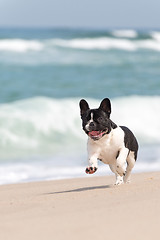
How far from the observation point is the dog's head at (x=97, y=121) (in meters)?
5.31

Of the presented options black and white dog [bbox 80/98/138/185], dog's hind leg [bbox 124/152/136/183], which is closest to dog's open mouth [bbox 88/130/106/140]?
black and white dog [bbox 80/98/138/185]

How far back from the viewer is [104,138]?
5.51 m

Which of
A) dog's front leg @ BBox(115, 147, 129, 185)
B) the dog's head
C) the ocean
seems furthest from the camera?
the ocean

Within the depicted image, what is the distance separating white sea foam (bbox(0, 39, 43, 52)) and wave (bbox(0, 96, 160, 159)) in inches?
655

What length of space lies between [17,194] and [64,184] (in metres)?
1.15

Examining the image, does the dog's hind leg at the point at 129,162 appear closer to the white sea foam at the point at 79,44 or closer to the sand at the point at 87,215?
the sand at the point at 87,215

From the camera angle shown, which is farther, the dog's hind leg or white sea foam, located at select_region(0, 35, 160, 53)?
white sea foam, located at select_region(0, 35, 160, 53)

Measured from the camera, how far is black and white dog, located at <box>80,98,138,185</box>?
536 cm

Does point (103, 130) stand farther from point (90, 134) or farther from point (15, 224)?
point (15, 224)

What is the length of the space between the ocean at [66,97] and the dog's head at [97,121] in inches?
125

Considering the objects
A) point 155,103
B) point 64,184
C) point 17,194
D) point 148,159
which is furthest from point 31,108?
point 17,194

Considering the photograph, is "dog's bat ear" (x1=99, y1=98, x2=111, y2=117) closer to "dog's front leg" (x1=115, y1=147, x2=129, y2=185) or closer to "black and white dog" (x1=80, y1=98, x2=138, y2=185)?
"black and white dog" (x1=80, y1=98, x2=138, y2=185)

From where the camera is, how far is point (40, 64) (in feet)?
97.4

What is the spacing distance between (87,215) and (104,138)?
1.46 m
